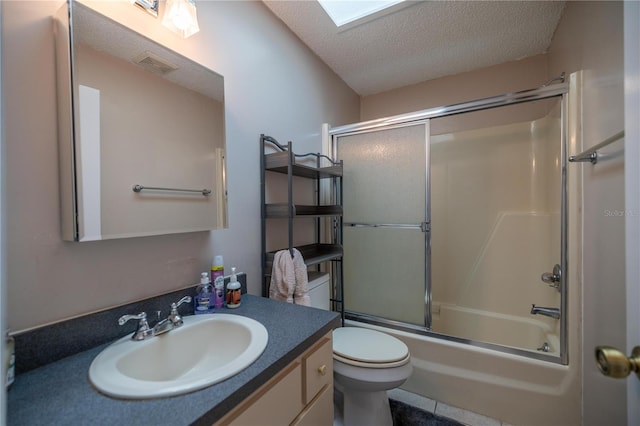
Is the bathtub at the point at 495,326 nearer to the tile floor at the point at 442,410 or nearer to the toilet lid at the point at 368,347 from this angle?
the tile floor at the point at 442,410

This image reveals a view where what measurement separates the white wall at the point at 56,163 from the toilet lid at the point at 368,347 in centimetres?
56

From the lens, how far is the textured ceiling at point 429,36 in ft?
4.95

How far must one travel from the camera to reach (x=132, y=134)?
2.96ft

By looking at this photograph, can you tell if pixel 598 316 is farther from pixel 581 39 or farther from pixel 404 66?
pixel 404 66

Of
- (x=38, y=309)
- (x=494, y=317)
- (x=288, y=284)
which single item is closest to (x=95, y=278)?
(x=38, y=309)

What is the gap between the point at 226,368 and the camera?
659 millimetres

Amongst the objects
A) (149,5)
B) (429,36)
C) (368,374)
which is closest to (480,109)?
(429,36)

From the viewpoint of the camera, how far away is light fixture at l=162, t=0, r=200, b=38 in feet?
3.14

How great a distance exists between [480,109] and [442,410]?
72.2 inches

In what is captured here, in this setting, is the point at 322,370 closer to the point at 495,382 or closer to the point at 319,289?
the point at 319,289

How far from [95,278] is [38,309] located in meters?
0.14

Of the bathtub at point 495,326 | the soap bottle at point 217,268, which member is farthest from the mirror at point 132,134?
the bathtub at point 495,326

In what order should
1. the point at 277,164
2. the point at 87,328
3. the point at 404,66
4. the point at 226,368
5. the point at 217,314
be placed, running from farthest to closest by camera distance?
the point at 404,66 < the point at 277,164 < the point at 217,314 < the point at 87,328 < the point at 226,368

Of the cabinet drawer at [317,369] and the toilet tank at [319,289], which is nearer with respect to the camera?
the cabinet drawer at [317,369]
